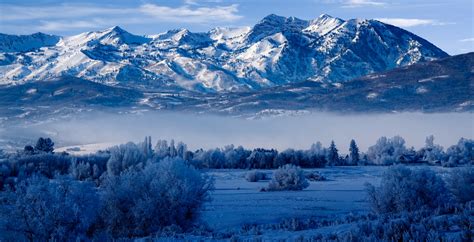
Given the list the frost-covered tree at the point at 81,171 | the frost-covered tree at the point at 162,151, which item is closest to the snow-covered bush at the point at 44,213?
the frost-covered tree at the point at 81,171

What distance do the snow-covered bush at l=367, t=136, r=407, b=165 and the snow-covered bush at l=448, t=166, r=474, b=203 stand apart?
29.0 metres

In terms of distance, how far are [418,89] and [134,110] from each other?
251 ft

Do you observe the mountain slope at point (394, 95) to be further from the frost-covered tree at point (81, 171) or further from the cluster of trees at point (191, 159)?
the frost-covered tree at point (81, 171)

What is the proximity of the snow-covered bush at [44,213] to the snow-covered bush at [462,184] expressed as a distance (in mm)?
13910

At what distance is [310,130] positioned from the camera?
404 feet

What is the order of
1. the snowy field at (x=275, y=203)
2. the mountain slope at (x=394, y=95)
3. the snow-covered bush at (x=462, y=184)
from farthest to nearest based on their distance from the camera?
the mountain slope at (x=394, y=95) < the snow-covered bush at (x=462, y=184) < the snowy field at (x=275, y=203)

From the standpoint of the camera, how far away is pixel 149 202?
20.0m

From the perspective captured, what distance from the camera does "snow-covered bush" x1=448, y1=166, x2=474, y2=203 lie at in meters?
24.8

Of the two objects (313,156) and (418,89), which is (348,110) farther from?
(313,156)

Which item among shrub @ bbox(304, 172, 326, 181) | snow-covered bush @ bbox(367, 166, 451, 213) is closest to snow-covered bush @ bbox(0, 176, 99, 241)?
snow-covered bush @ bbox(367, 166, 451, 213)

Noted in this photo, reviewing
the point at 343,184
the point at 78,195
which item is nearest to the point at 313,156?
the point at 343,184

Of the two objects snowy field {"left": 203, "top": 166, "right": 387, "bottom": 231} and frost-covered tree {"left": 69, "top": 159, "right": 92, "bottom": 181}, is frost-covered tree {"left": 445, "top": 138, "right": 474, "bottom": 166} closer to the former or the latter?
snowy field {"left": 203, "top": 166, "right": 387, "bottom": 231}

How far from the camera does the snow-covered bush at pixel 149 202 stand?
2002 cm

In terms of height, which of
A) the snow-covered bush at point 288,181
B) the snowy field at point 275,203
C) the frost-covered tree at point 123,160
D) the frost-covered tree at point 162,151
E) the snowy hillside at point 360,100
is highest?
the snowy hillside at point 360,100
